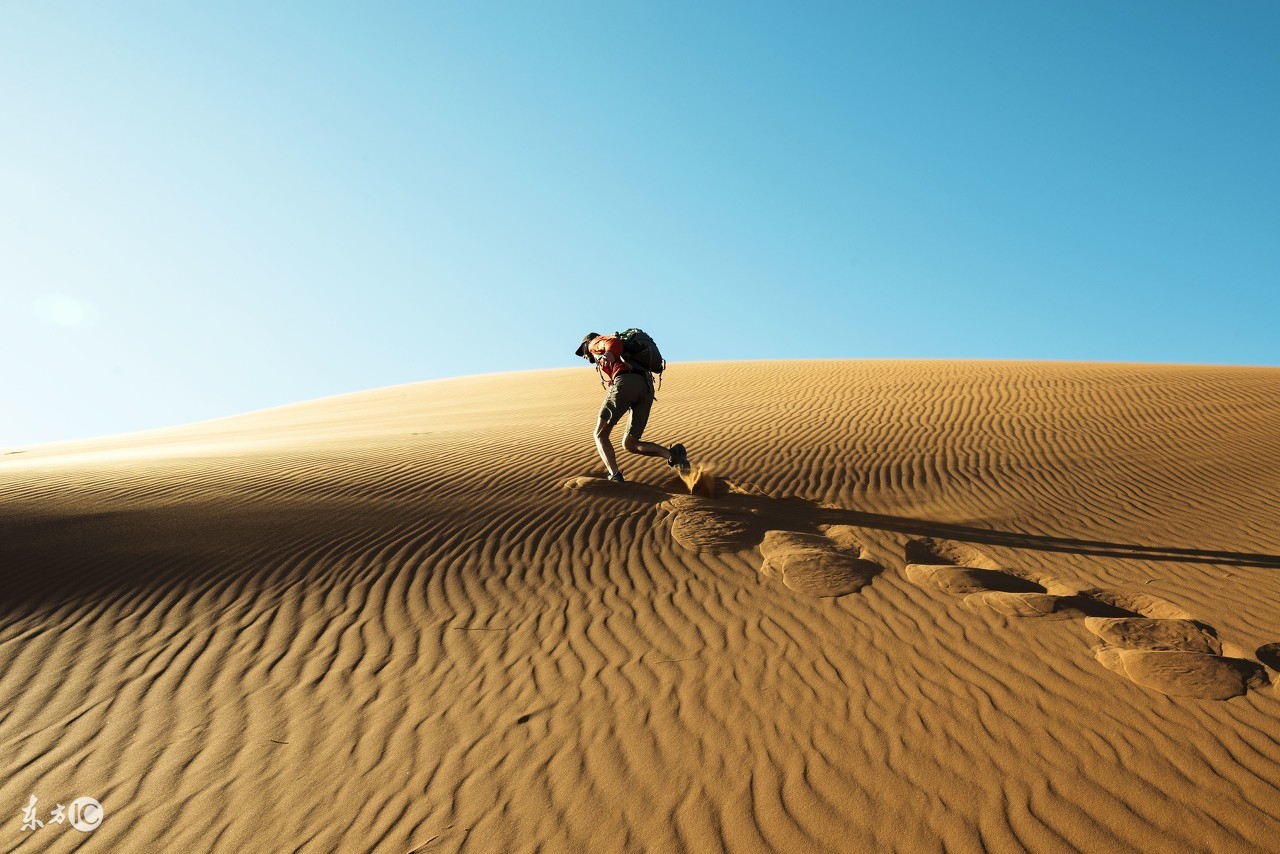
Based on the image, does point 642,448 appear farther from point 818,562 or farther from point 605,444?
point 818,562

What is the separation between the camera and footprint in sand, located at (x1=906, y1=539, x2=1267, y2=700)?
4223mm

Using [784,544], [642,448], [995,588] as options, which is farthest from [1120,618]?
[642,448]

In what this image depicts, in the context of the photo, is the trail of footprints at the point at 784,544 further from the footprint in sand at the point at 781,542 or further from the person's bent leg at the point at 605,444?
the person's bent leg at the point at 605,444

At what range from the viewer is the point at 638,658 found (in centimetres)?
473

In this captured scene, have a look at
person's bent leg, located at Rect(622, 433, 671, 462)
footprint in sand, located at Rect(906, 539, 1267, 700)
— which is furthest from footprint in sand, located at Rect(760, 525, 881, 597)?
person's bent leg, located at Rect(622, 433, 671, 462)

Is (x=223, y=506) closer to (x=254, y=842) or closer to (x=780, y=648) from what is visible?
(x=254, y=842)

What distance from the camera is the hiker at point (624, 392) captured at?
842 cm

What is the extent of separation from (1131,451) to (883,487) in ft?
16.1

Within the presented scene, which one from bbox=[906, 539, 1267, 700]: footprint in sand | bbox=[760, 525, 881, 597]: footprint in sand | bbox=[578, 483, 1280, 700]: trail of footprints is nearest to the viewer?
bbox=[906, 539, 1267, 700]: footprint in sand

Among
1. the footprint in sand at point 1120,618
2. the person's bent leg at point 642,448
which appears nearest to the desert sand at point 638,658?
the footprint in sand at point 1120,618

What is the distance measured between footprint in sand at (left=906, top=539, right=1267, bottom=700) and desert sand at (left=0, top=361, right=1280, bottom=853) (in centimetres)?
3

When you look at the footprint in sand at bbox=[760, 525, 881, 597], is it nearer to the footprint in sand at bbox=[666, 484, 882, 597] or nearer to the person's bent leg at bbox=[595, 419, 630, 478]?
the footprint in sand at bbox=[666, 484, 882, 597]

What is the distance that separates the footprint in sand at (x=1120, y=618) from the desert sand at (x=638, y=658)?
0.09ft

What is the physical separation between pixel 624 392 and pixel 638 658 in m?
4.13
